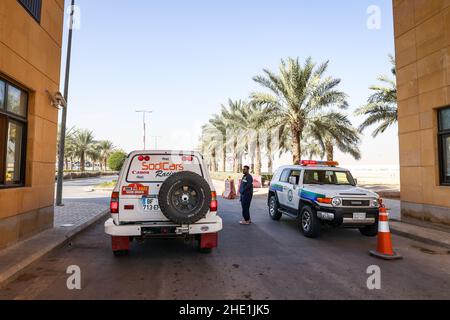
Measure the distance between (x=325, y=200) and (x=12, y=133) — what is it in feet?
24.0

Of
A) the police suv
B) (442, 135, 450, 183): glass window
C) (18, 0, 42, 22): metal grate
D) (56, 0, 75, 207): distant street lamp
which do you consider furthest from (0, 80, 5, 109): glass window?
(442, 135, 450, 183): glass window

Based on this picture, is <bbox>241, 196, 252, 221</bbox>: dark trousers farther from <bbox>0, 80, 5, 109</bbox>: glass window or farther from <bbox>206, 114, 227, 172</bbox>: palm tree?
<bbox>206, 114, 227, 172</bbox>: palm tree

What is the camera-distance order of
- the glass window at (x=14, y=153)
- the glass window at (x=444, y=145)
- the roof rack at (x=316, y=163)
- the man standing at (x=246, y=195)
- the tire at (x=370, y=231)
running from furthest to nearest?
1. the man standing at (x=246, y=195)
2. the roof rack at (x=316, y=163)
3. the glass window at (x=444, y=145)
4. the tire at (x=370, y=231)
5. the glass window at (x=14, y=153)

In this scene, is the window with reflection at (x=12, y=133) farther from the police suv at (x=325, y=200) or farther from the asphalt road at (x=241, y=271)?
the police suv at (x=325, y=200)

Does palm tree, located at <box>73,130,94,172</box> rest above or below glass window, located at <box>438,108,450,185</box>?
above

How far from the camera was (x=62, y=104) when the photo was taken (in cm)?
868

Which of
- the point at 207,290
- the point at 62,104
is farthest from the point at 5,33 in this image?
the point at 207,290

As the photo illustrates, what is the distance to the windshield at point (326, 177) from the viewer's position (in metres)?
8.80

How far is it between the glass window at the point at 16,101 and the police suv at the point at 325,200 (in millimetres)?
7087

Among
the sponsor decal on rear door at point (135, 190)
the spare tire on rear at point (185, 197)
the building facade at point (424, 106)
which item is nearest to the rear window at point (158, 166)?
the sponsor decal on rear door at point (135, 190)

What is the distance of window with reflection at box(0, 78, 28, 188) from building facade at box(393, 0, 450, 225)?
36.0ft

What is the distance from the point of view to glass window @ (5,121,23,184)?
21.4 feet

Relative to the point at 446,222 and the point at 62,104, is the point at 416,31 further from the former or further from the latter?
the point at 62,104
